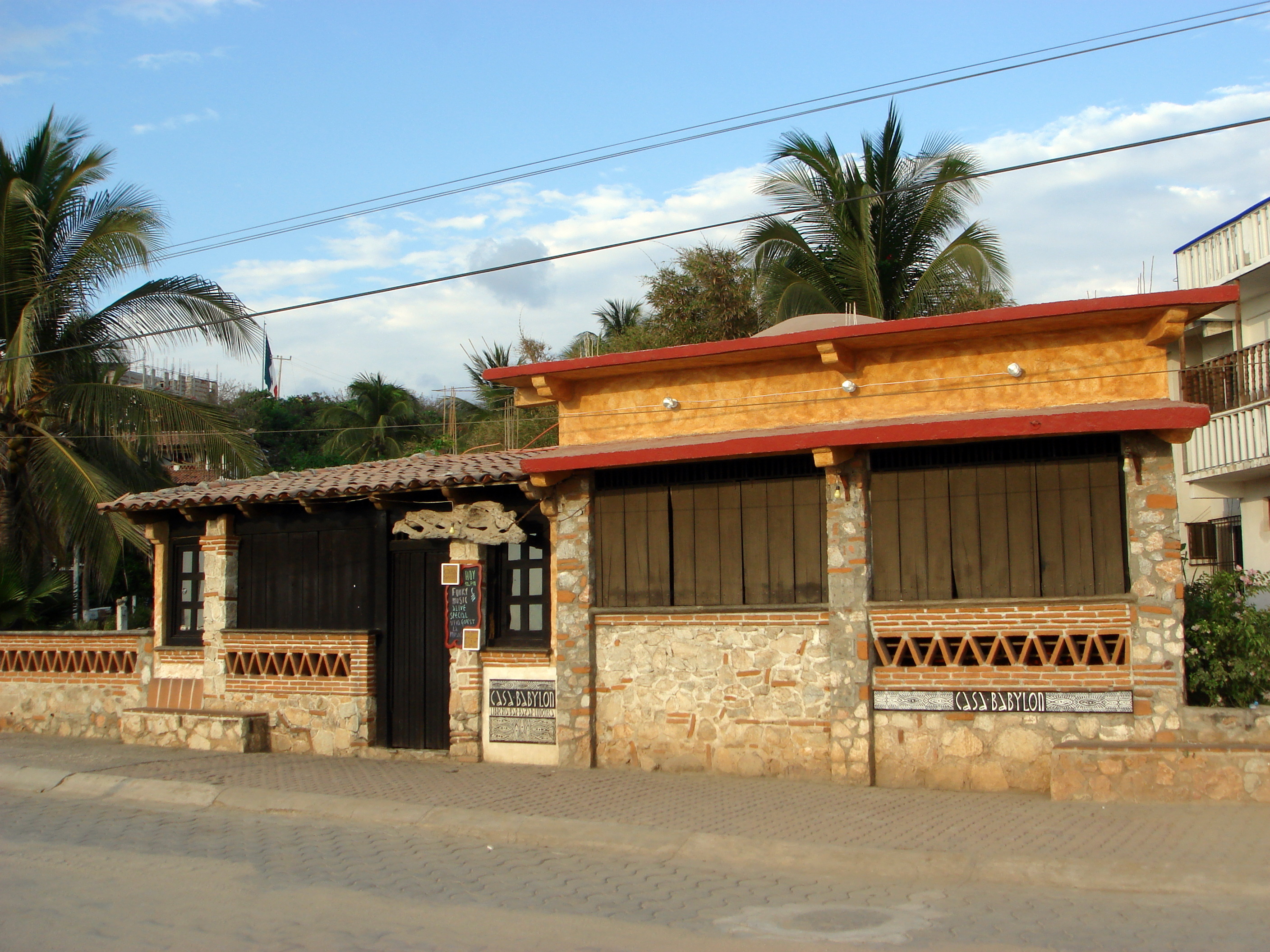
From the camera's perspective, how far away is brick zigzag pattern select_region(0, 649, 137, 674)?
1576cm

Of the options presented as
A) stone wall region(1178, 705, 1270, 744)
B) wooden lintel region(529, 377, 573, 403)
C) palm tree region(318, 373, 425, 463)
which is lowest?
stone wall region(1178, 705, 1270, 744)

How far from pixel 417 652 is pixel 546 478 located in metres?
3.14

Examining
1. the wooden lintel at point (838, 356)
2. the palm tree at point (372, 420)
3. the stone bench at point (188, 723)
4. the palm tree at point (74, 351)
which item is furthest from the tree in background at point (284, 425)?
the wooden lintel at point (838, 356)

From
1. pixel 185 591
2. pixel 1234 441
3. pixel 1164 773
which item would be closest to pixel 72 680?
pixel 185 591

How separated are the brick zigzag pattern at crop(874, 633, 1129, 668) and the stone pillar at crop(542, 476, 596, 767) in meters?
3.21

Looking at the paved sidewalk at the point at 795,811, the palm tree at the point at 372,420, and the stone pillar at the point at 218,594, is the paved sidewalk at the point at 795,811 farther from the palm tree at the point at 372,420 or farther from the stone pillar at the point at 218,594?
the palm tree at the point at 372,420

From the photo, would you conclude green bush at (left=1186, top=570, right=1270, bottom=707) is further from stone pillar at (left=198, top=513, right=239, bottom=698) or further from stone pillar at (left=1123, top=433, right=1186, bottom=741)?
stone pillar at (left=198, top=513, right=239, bottom=698)

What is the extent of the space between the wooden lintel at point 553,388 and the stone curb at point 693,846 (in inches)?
187

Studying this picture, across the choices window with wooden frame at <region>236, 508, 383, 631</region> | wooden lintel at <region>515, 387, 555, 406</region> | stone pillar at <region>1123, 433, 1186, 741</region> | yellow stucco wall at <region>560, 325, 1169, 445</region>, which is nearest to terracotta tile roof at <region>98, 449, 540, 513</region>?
window with wooden frame at <region>236, 508, 383, 631</region>

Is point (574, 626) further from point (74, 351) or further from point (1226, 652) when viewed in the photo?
point (74, 351)

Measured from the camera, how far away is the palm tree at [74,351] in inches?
723

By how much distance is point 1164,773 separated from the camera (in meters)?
9.55

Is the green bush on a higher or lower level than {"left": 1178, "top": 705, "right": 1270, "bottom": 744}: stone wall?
higher

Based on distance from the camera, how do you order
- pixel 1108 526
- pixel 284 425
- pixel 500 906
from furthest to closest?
1. pixel 284 425
2. pixel 1108 526
3. pixel 500 906
